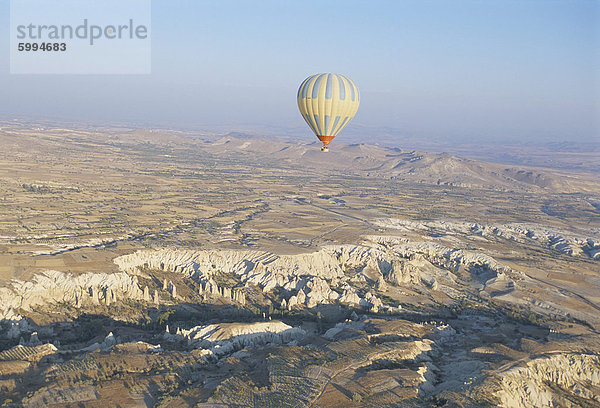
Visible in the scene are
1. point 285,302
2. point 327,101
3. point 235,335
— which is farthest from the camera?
point 285,302

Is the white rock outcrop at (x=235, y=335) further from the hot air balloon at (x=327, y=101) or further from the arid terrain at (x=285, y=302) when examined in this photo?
the hot air balloon at (x=327, y=101)

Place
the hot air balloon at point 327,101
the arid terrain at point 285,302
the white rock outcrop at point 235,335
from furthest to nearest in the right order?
the hot air balloon at point 327,101, the white rock outcrop at point 235,335, the arid terrain at point 285,302

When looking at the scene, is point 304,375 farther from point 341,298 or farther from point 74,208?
point 74,208

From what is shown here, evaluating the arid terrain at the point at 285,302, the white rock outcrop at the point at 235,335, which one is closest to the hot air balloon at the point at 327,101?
the arid terrain at the point at 285,302

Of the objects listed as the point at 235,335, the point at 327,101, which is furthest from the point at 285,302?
the point at 327,101

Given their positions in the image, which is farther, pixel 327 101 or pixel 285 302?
pixel 285 302

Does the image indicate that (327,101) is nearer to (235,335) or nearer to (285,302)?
(285,302)
